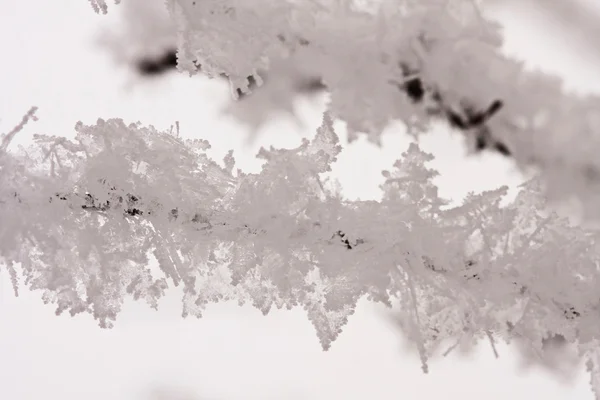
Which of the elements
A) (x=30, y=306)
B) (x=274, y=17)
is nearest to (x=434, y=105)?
(x=274, y=17)

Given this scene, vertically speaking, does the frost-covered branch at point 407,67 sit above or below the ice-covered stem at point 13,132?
above

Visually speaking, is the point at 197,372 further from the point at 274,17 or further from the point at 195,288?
the point at 274,17

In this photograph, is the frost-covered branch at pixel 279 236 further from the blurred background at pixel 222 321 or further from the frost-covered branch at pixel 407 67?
the blurred background at pixel 222 321

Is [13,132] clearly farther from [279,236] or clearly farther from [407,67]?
[407,67]

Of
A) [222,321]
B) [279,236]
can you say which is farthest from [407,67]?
[222,321]

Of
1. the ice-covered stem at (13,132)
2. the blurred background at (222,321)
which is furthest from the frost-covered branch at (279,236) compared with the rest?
the blurred background at (222,321)

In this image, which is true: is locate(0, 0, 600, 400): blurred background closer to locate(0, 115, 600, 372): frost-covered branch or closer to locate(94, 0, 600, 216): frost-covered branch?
locate(94, 0, 600, 216): frost-covered branch

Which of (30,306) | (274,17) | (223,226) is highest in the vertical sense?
(274,17)

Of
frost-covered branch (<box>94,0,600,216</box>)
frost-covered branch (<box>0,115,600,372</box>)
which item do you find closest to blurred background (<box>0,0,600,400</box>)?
frost-covered branch (<box>94,0,600,216</box>)
